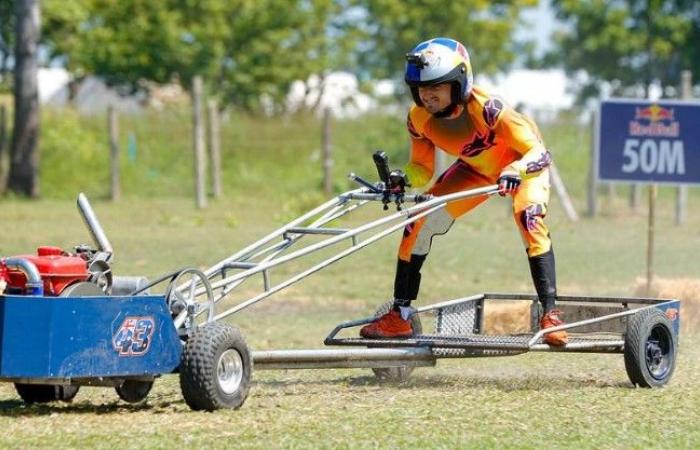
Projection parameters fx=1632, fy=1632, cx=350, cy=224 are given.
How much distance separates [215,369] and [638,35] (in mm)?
47608

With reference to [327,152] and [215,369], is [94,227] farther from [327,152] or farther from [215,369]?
[327,152]

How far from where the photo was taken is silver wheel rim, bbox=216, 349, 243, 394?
8695 mm

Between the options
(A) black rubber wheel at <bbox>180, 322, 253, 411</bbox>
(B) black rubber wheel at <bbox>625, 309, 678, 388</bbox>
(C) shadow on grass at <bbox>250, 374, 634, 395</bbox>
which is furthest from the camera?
(C) shadow on grass at <bbox>250, 374, 634, 395</bbox>

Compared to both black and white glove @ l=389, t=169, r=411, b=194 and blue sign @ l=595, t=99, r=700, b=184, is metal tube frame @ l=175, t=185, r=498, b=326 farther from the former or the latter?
blue sign @ l=595, t=99, r=700, b=184

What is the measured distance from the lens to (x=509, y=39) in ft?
183

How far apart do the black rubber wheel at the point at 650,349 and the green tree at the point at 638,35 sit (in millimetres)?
42923

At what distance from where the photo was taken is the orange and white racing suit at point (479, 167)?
1023cm

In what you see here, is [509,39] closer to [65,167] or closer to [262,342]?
[65,167]

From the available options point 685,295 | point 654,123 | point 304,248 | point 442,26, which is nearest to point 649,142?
point 654,123

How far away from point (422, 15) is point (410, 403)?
45.4 m

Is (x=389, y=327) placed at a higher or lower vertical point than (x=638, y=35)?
lower

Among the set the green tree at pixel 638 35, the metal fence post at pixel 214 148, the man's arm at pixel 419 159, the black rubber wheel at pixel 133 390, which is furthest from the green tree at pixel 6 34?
the black rubber wheel at pixel 133 390

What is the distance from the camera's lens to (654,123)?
17016mm

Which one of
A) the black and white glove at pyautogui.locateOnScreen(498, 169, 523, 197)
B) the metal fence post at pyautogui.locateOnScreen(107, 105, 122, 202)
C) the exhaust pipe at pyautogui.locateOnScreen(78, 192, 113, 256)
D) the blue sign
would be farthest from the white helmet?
the metal fence post at pyautogui.locateOnScreen(107, 105, 122, 202)
